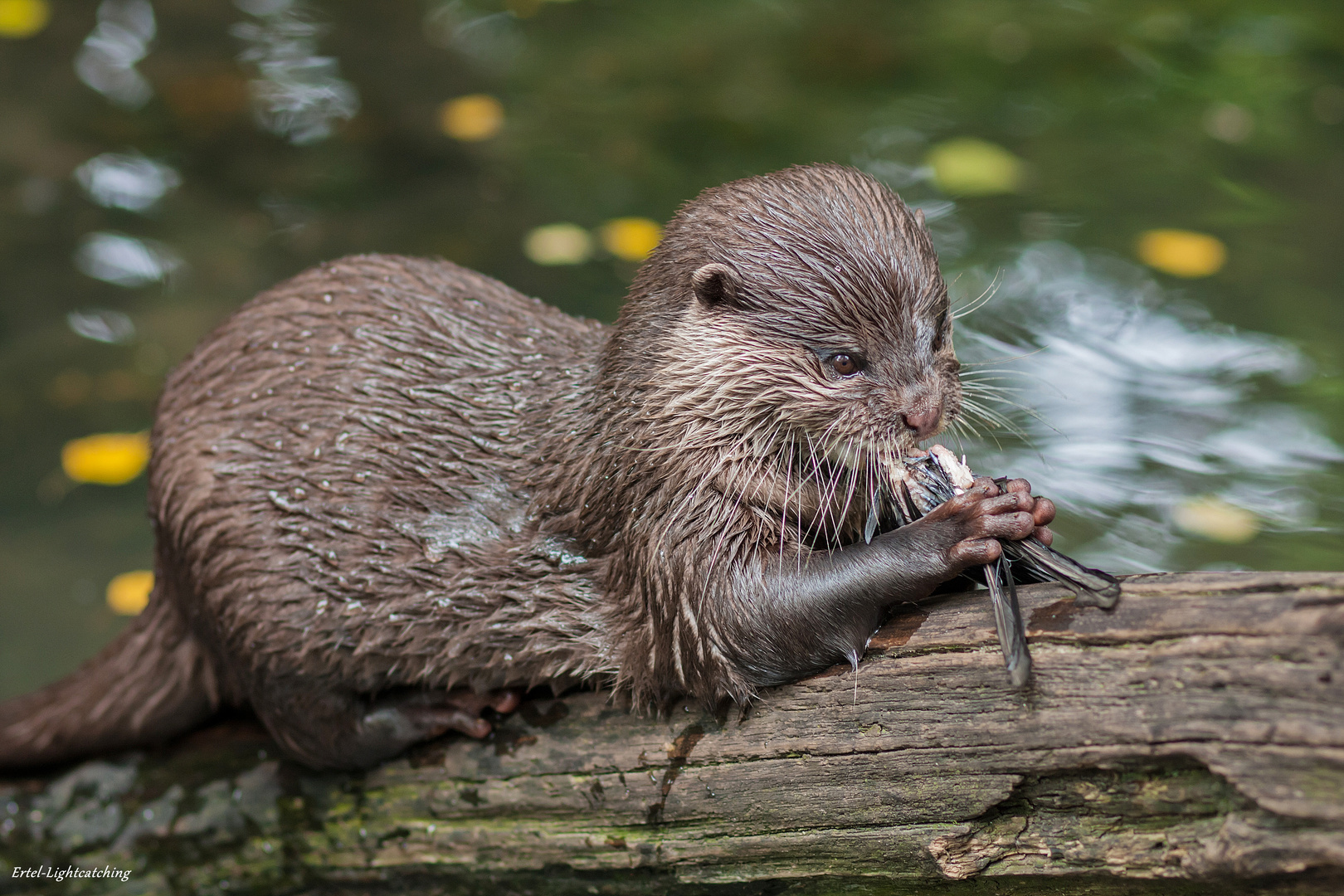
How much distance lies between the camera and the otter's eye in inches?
78.9

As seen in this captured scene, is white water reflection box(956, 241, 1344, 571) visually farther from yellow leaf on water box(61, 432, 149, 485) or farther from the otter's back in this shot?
yellow leaf on water box(61, 432, 149, 485)

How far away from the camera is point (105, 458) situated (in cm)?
411

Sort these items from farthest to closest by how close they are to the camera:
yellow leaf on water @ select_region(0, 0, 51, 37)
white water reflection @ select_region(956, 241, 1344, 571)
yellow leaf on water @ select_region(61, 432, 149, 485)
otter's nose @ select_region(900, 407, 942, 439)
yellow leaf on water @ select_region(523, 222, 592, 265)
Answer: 1. yellow leaf on water @ select_region(0, 0, 51, 37)
2. yellow leaf on water @ select_region(523, 222, 592, 265)
3. yellow leaf on water @ select_region(61, 432, 149, 485)
4. white water reflection @ select_region(956, 241, 1344, 571)
5. otter's nose @ select_region(900, 407, 942, 439)

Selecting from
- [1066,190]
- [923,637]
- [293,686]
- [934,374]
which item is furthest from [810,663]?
[1066,190]

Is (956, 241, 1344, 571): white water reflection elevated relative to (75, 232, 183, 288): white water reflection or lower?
lower

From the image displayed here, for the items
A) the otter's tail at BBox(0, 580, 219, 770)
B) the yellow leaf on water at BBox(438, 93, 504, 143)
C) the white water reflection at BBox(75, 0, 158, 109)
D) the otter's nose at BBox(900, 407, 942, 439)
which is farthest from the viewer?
the white water reflection at BBox(75, 0, 158, 109)

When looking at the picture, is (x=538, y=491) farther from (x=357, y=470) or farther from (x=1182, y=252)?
(x=1182, y=252)

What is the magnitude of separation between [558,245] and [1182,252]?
93.7 inches

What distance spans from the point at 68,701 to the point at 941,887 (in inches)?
77.7

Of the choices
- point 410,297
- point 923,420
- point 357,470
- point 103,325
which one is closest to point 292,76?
point 103,325

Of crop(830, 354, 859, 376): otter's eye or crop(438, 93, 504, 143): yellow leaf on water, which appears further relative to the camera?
crop(438, 93, 504, 143): yellow leaf on water

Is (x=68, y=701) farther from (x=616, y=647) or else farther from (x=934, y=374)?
(x=934, y=374)

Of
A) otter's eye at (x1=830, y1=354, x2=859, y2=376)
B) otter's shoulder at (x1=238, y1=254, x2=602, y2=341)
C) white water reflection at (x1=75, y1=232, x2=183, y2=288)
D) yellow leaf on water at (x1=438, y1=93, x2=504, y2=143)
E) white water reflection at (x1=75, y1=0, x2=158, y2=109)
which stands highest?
white water reflection at (x1=75, y1=0, x2=158, y2=109)

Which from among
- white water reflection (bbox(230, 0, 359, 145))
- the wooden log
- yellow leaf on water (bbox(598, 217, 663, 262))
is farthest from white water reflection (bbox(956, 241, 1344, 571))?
white water reflection (bbox(230, 0, 359, 145))
